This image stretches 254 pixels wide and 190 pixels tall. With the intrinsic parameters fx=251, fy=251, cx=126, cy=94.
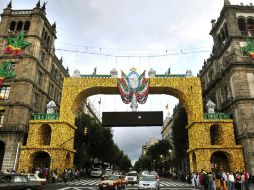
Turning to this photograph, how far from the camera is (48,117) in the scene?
33.2 metres

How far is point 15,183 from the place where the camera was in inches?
548

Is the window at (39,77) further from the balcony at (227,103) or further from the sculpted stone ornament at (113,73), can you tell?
the balcony at (227,103)

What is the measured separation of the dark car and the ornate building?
24.3 meters

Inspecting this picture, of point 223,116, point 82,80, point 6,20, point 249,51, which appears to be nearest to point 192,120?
point 223,116

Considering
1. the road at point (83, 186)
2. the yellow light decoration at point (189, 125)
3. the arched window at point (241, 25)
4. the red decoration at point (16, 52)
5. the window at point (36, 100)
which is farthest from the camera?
the window at point (36, 100)

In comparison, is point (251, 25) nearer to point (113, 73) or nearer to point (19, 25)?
point (113, 73)

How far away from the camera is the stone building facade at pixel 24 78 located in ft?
107

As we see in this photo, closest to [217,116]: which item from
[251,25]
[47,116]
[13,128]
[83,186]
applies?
[251,25]

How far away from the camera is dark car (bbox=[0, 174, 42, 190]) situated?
522 inches

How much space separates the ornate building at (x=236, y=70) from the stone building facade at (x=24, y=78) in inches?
1062

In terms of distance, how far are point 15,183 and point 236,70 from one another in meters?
28.9

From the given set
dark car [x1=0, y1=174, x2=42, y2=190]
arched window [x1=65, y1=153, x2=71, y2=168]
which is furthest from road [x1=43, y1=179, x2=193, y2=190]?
dark car [x1=0, y1=174, x2=42, y2=190]

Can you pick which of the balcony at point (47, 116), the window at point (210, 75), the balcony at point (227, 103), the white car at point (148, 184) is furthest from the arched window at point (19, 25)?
the balcony at point (227, 103)

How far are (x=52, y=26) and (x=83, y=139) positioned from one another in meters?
21.1
